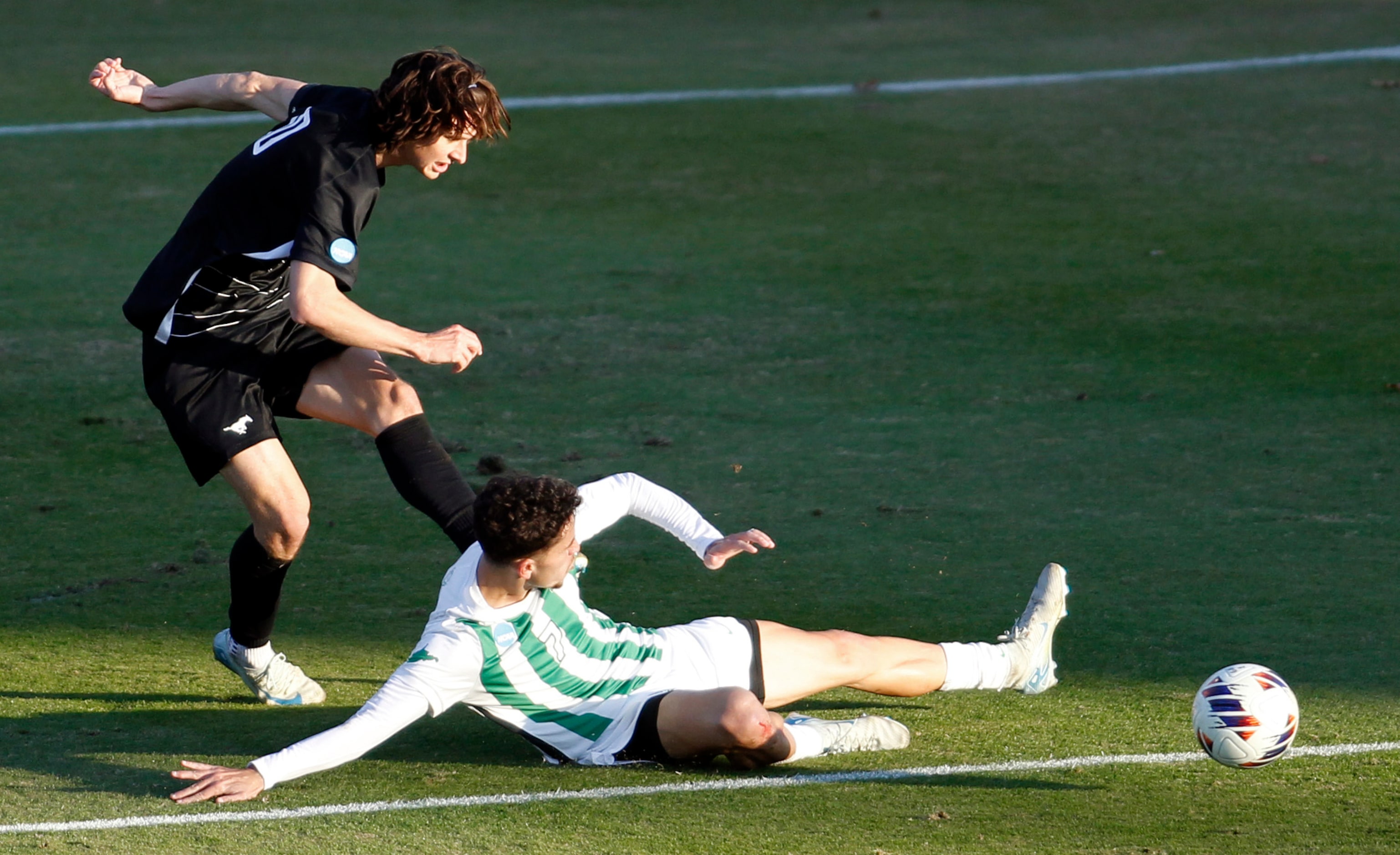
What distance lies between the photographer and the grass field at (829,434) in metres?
4.43

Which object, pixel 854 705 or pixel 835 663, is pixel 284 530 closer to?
pixel 835 663

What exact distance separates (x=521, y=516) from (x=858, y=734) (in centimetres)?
120

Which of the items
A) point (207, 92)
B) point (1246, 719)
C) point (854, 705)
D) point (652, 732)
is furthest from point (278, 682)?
point (1246, 719)

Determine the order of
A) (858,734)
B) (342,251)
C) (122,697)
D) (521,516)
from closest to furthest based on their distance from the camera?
(521,516)
(342,251)
(858,734)
(122,697)

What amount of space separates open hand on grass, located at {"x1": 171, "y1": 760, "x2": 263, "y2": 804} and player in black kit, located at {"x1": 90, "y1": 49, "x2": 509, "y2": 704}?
995mm

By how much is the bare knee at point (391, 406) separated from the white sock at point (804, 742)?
148 cm

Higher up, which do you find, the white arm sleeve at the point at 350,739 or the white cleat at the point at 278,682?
the white arm sleeve at the point at 350,739

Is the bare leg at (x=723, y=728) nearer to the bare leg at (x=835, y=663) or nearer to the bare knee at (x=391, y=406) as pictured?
the bare leg at (x=835, y=663)

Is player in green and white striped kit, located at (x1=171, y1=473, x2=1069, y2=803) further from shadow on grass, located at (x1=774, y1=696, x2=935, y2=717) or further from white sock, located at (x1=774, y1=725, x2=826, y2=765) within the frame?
shadow on grass, located at (x1=774, y1=696, x2=935, y2=717)

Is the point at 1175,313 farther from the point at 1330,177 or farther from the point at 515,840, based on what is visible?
the point at 515,840

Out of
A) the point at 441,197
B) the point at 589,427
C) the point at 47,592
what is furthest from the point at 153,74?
the point at 47,592

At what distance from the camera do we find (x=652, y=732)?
14.6 feet

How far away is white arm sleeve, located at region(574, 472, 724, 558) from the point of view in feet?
15.3

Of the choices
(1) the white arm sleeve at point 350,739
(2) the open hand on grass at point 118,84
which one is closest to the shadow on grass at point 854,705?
(1) the white arm sleeve at point 350,739
